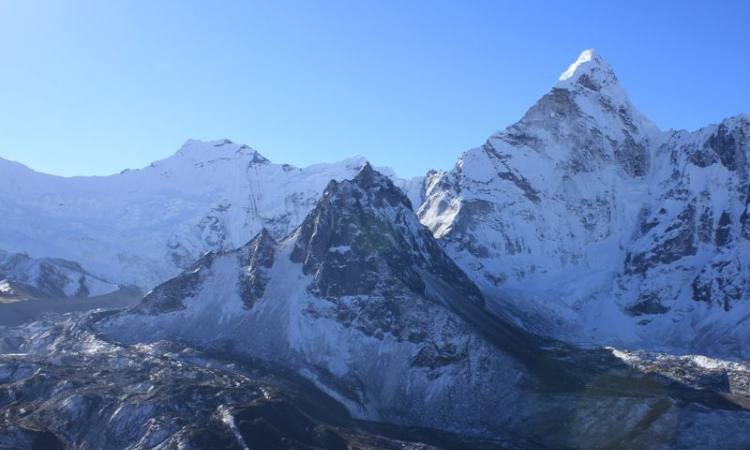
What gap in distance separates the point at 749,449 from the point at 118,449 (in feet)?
457

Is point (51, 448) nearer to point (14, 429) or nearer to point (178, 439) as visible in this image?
point (14, 429)

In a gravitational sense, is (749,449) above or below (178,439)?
above

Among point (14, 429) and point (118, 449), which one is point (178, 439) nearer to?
point (118, 449)

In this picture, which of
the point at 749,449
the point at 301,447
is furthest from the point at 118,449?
the point at 749,449

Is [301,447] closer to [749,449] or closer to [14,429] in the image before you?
[14,429]

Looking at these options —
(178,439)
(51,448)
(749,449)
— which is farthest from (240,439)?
(749,449)

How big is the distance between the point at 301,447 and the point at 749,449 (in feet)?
325

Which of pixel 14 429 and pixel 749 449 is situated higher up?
pixel 749 449

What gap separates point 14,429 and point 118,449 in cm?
2377

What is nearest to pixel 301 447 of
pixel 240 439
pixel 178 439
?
pixel 240 439

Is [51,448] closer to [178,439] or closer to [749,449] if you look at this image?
[178,439]

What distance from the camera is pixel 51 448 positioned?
200 m

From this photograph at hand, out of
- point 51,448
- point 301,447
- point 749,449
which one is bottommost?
point 51,448

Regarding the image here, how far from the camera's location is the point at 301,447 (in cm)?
19775
